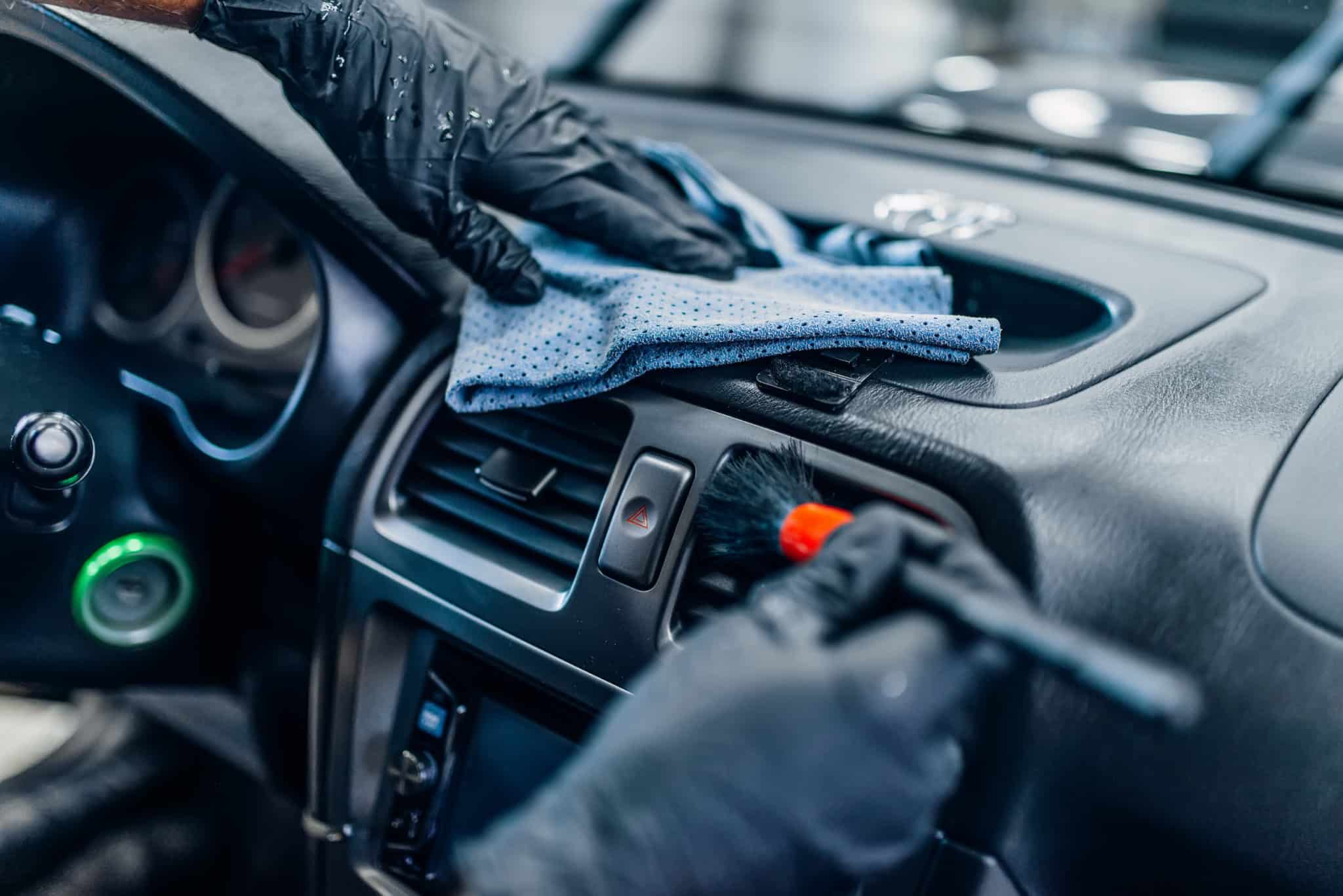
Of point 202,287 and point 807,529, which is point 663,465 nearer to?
point 807,529

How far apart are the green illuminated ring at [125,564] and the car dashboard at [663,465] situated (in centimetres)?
2

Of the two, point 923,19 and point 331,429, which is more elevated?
point 923,19

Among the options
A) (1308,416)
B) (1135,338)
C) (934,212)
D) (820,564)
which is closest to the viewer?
(820,564)

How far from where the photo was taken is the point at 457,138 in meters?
0.80

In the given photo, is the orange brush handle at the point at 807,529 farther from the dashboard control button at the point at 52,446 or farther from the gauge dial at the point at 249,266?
the gauge dial at the point at 249,266

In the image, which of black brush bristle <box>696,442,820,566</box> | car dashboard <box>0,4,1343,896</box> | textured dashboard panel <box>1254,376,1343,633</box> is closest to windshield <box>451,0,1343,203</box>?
car dashboard <box>0,4,1343,896</box>

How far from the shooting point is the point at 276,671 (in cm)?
112

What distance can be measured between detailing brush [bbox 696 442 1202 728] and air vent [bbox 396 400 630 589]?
19 centimetres

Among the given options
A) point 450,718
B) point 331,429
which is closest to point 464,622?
point 450,718

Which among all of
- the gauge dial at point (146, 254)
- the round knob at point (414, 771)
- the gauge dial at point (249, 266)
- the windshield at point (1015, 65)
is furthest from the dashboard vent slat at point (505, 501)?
the windshield at point (1015, 65)

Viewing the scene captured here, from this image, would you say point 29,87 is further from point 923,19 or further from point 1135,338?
point 923,19

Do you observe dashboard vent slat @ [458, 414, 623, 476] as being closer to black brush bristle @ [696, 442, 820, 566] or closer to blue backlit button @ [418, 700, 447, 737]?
black brush bristle @ [696, 442, 820, 566]

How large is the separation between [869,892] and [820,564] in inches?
12.5

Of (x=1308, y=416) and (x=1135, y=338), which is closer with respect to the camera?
(x=1308, y=416)
